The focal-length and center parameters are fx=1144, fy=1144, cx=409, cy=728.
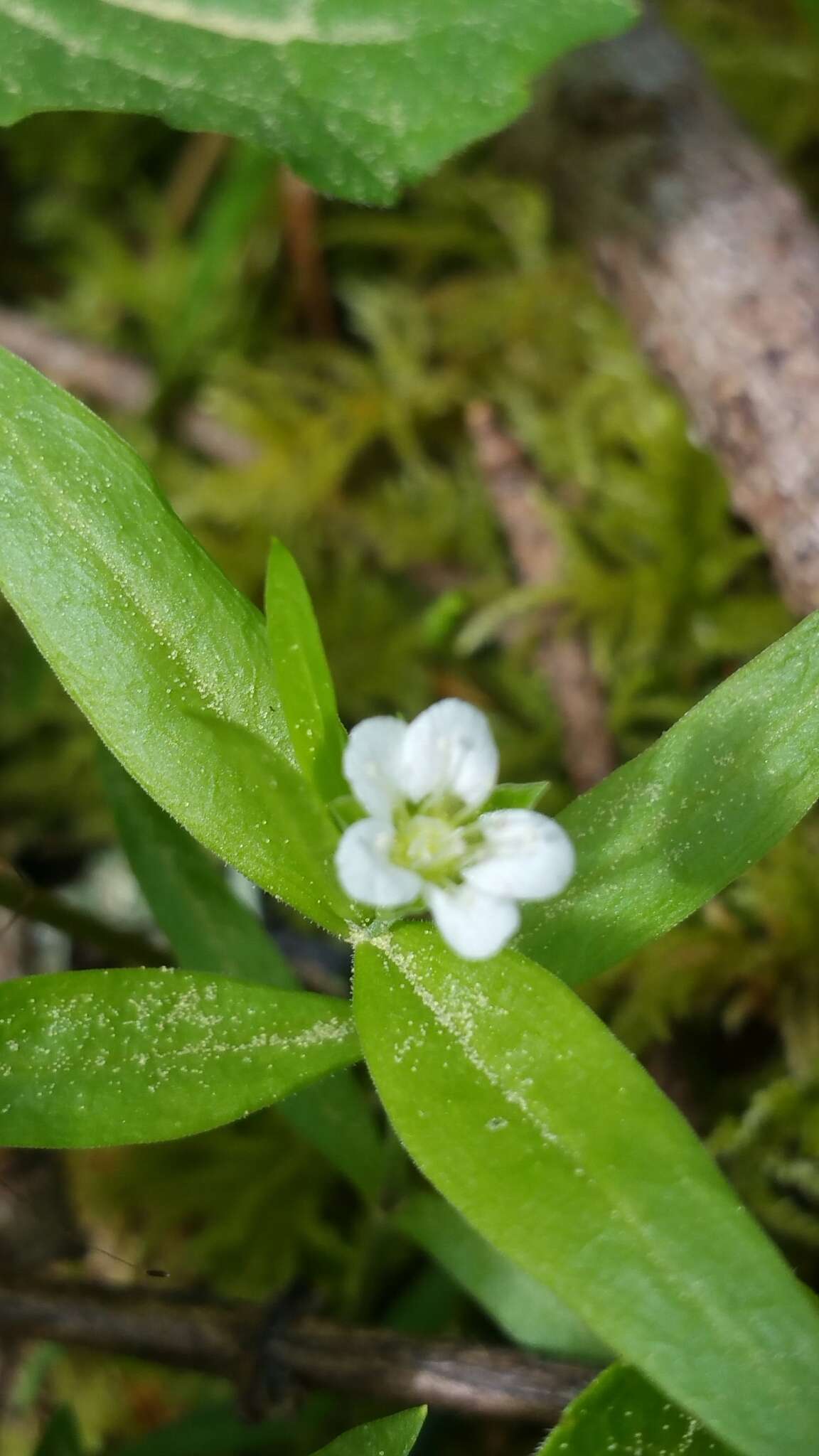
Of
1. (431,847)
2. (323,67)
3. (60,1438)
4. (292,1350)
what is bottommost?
(60,1438)

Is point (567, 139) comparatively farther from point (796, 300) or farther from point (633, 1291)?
point (633, 1291)

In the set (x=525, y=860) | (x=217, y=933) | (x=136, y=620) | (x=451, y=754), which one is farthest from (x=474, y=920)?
(x=217, y=933)

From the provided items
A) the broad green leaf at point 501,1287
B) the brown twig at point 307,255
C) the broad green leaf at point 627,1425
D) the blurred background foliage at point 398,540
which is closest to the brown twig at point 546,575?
the blurred background foliage at point 398,540

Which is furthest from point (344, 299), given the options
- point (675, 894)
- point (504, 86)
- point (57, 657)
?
point (675, 894)

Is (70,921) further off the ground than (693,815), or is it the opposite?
(693,815)

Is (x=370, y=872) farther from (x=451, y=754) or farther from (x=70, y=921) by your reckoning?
(x=70, y=921)

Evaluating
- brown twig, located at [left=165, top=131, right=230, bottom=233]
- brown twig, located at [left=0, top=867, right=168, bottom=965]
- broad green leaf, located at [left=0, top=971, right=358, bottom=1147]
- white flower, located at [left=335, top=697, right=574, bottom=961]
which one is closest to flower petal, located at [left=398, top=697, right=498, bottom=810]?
white flower, located at [left=335, top=697, right=574, bottom=961]

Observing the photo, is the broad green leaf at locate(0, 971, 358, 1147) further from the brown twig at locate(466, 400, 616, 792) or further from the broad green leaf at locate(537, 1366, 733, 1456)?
the brown twig at locate(466, 400, 616, 792)

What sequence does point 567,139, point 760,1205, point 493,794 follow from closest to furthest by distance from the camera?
point 493,794 → point 760,1205 → point 567,139

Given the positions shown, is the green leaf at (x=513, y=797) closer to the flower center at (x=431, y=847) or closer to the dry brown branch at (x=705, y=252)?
the flower center at (x=431, y=847)
